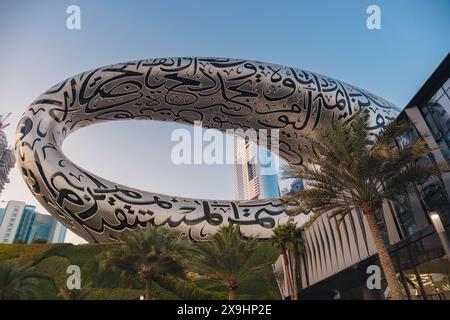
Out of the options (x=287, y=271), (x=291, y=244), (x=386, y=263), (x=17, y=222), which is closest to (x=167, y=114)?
(x=291, y=244)

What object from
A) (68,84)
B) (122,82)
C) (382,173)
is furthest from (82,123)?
(382,173)

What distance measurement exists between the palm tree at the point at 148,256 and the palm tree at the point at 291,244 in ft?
18.3

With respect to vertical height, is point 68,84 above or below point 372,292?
above

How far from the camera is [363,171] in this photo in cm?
1088

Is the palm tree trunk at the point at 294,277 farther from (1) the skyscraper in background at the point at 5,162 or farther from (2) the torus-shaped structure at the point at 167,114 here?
(1) the skyscraper in background at the point at 5,162

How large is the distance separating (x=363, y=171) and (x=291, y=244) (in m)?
9.25

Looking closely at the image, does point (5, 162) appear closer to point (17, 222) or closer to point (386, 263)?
point (17, 222)

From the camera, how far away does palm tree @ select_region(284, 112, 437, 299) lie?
10531mm

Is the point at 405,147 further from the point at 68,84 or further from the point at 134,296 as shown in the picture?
the point at 68,84

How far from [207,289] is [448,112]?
51.5 ft

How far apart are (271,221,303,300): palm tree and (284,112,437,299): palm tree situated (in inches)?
A: 303

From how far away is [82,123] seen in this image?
22.2 m

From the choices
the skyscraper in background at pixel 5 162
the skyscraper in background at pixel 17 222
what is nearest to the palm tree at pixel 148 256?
the skyscraper in background at pixel 5 162

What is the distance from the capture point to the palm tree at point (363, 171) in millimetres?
10531
